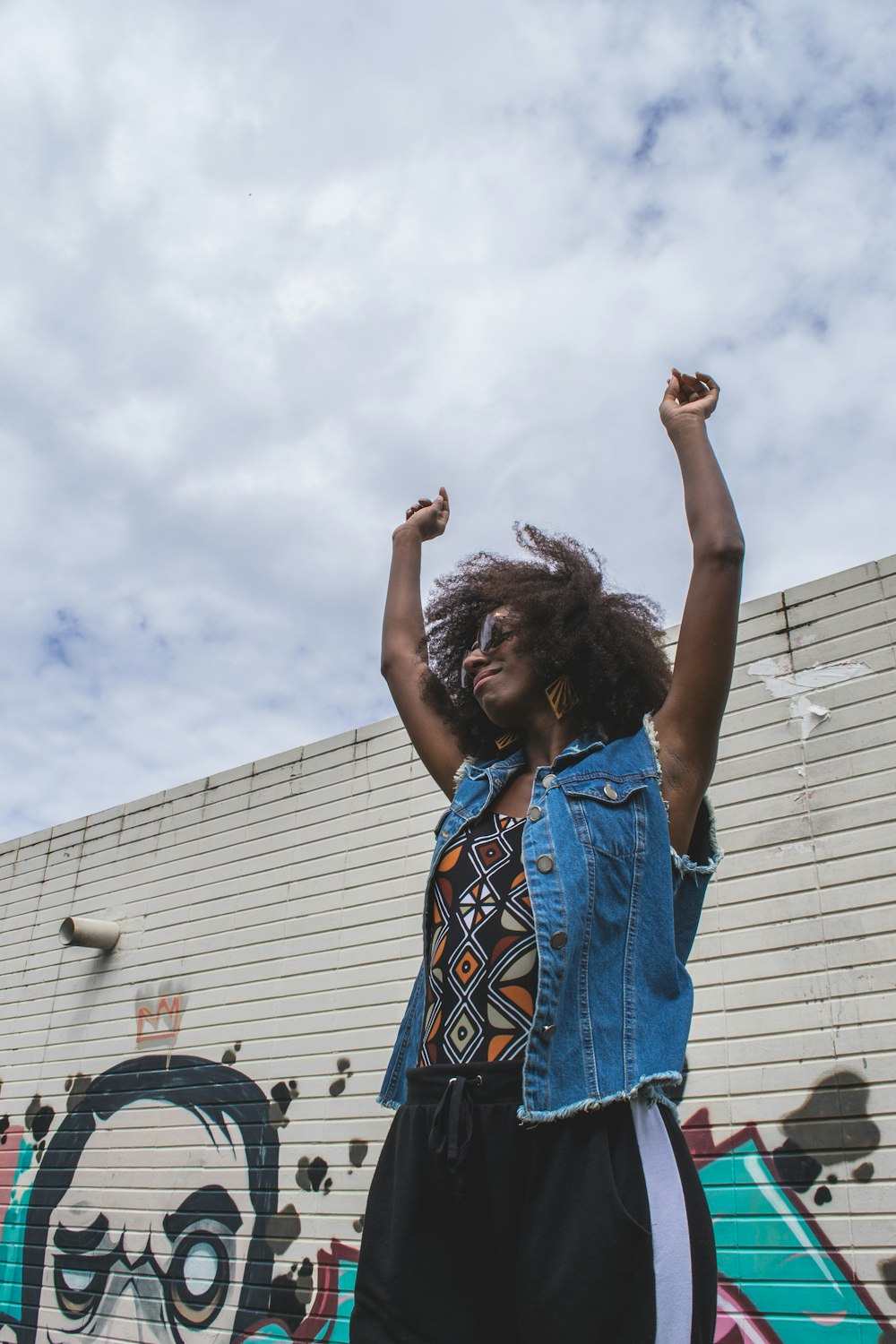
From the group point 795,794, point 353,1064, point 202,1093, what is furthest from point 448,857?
point 202,1093

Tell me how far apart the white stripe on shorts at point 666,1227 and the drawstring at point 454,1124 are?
235 mm

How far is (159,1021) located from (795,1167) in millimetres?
3796

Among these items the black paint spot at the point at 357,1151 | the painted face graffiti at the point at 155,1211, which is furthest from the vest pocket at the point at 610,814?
the painted face graffiti at the point at 155,1211

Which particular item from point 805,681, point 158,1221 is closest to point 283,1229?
point 158,1221

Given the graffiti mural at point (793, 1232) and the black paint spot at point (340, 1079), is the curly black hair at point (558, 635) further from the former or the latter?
Result: the black paint spot at point (340, 1079)

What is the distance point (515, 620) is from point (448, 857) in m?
0.52

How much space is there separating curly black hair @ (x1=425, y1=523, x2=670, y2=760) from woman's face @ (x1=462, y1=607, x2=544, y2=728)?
21 millimetres

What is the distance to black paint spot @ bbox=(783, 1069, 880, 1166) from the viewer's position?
3377 mm

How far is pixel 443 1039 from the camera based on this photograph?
1.71 m

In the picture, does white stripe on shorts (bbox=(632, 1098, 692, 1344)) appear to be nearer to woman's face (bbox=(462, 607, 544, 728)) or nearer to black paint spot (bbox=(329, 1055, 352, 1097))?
woman's face (bbox=(462, 607, 544, 728))

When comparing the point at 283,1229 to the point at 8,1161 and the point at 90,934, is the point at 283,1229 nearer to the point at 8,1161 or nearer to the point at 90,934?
the point at 90,934

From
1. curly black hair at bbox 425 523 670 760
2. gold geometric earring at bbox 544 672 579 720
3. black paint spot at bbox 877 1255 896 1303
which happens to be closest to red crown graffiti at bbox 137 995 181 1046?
black paint spot at bbox 877 1255 896 1303

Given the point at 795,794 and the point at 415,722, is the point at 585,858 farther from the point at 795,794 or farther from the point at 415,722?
the point at 795,794

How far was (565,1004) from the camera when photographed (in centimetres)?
159
